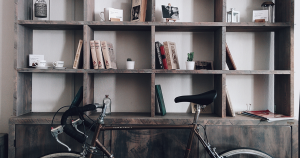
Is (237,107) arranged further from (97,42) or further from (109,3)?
(109,3)

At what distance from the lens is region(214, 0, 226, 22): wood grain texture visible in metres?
1.75

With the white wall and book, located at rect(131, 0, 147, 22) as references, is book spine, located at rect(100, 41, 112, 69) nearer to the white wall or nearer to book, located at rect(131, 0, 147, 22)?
the white wall

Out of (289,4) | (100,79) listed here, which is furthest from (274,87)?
(100,79)

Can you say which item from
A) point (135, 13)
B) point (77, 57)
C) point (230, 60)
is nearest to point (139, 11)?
point (135, 13)

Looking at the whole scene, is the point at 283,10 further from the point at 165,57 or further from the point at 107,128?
the point at 107,128

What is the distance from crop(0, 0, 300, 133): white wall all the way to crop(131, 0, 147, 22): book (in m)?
0.20

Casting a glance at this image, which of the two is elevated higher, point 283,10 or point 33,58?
point 283,10

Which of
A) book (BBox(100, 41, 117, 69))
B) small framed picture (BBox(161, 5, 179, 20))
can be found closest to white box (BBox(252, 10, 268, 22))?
small framed picture (BBox(161, 5, 179, 20))

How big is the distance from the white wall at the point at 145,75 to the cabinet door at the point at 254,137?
15.9 inches

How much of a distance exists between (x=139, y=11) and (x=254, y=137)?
4.76 ft

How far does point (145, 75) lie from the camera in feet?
6.60

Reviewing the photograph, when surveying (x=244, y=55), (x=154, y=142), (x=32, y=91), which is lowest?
(x=154, y=142)

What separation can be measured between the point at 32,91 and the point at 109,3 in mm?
1153

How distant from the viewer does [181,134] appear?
1.63 metres
